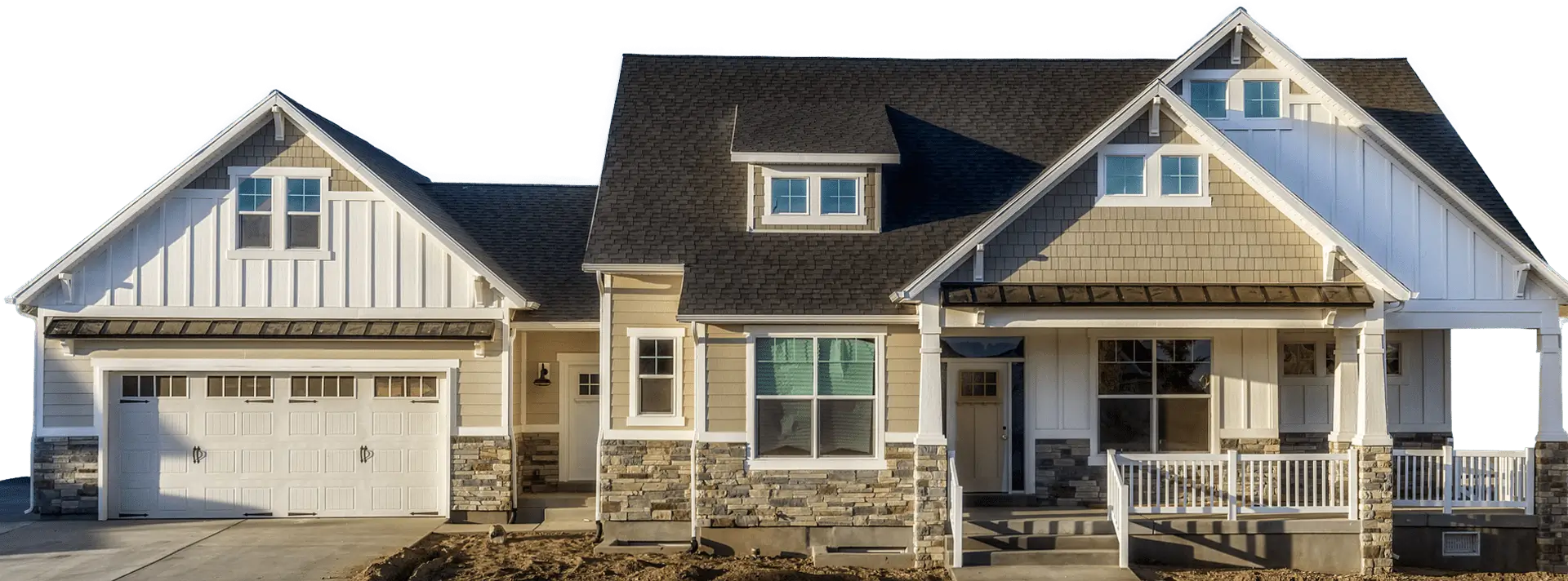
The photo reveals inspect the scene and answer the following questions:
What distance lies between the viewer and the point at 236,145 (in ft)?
51.8

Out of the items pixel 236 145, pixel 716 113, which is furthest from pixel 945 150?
pixel 236 145

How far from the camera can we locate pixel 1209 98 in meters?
15.9

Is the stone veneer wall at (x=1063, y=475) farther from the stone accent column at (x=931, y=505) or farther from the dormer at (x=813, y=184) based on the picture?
the dormer at (x=813, y=184)

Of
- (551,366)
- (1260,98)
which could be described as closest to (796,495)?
(551,366)

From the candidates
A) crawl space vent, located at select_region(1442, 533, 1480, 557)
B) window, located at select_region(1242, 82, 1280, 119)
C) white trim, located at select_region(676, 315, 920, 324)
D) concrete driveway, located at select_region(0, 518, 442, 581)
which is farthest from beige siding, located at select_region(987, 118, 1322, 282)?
concrete driveway, located at select_region(0, 518, 442, 581)

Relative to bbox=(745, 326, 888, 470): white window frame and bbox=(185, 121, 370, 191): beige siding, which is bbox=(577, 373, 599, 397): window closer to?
bbox=(745, 326, 888, 470): white window frame

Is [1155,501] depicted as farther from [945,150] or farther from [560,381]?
[560,381]

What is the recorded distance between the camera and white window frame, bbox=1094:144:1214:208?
1391 cm

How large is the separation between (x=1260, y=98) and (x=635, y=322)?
320 inches

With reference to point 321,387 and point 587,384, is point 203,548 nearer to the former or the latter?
point 321,387

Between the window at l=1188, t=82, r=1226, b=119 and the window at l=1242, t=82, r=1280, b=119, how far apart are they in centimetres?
27

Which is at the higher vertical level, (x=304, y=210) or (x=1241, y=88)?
(x=1241, y=88)

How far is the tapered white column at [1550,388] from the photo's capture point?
48.3 feet

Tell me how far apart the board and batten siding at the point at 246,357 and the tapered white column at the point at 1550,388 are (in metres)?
12.3
